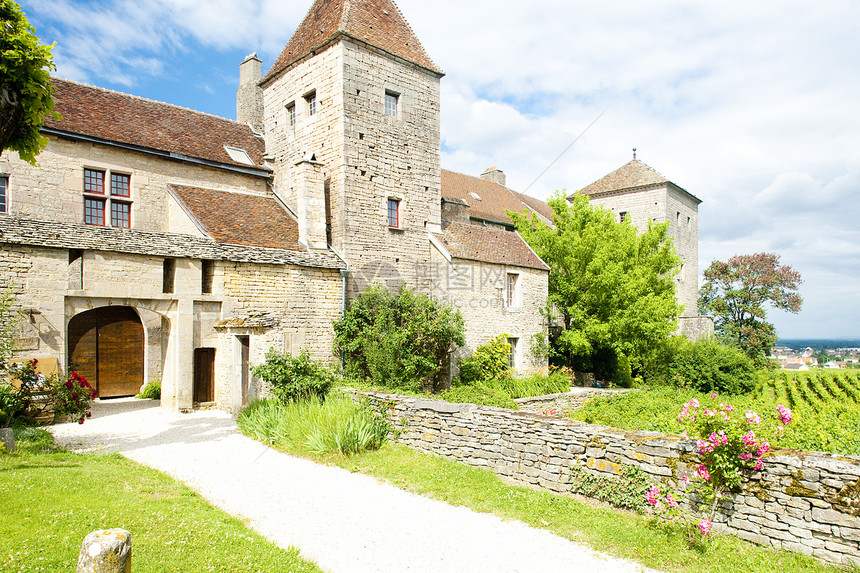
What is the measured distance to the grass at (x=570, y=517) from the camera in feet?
17.4

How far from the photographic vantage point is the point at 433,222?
18.2 metres

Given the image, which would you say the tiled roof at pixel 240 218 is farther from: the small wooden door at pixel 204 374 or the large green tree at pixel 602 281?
the large green tree at pixel 602 281

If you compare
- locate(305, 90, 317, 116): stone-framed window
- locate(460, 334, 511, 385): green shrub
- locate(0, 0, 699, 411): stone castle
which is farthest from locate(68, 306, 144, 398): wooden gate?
locate(460, 334, 511, 385): green shrub

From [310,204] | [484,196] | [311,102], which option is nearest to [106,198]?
[310,204]

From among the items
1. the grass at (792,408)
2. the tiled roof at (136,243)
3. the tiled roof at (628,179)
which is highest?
the tiled roof at (628,179)

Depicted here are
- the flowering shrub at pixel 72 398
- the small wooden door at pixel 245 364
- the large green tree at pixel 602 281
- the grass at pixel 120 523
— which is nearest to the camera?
the grass at pixel 120 523

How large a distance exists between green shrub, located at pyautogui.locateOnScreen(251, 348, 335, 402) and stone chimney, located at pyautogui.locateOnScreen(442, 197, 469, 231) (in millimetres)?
9480

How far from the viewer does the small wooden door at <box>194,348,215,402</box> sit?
13531mm

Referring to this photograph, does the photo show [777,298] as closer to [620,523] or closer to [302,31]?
[302,31]

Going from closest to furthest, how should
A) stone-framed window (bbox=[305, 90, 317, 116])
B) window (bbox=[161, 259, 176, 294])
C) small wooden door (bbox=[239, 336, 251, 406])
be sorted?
small wooden door (bbox=[239, 336, 251, 406]) → window (bbox=[161, 259, 176, 294]) → stone-framed window (bbox=[305, 90, 317, 116])

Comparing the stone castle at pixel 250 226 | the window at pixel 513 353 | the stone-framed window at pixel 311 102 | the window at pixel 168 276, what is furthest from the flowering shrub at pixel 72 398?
the window at pixel 513 353

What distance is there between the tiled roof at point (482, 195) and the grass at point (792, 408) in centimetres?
1057

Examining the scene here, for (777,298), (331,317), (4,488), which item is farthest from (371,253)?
(777,298)

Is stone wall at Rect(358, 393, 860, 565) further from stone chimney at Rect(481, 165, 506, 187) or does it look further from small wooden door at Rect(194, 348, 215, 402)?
stone chimney at Rect(481, 165, 506, 187)
